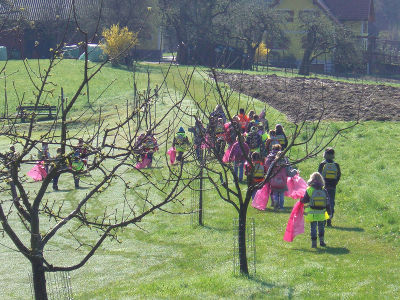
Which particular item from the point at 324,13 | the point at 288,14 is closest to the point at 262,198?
the point at 288,14

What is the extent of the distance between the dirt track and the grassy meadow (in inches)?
247

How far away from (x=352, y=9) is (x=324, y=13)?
26.2ft

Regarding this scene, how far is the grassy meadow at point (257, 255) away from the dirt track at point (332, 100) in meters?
6.27

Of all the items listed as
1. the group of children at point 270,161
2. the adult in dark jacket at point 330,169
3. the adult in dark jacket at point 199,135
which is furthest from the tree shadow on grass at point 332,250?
the adult in dark jacket at point 199,135

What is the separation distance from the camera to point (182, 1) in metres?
66.8

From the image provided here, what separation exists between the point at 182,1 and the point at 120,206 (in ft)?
164

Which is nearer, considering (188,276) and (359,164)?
(188,276)

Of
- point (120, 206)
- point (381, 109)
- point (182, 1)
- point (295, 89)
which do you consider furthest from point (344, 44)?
point (120, 206)

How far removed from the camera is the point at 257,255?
1371 centimetres

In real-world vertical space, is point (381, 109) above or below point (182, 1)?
below

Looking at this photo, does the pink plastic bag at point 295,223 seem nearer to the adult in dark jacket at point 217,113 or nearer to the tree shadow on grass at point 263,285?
the tree shadow on grass at point 263,285

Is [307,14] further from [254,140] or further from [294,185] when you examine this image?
[294,185]

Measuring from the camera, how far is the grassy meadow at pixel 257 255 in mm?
11211

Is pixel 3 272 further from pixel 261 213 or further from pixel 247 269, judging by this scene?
pixel 261 213
